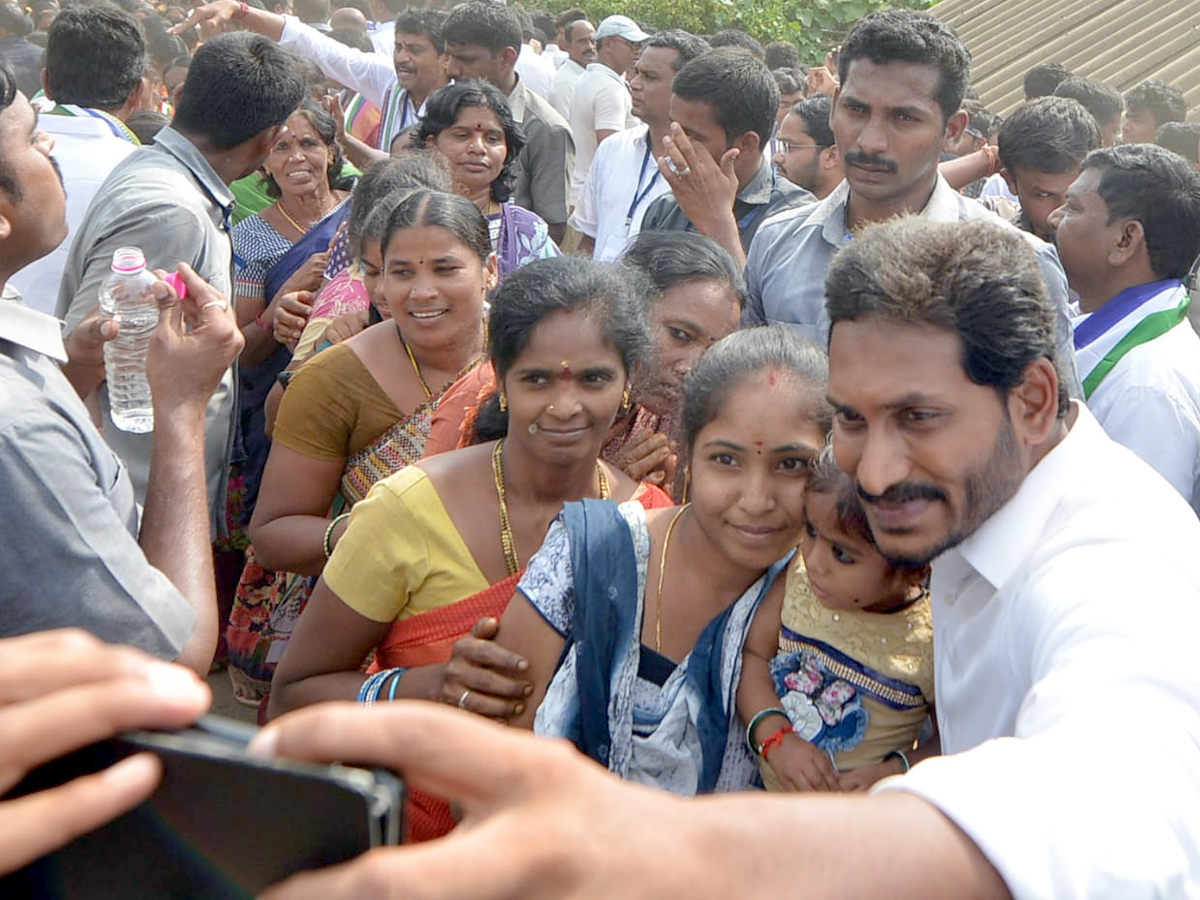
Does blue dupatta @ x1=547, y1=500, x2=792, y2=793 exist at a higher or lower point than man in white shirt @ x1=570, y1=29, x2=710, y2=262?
higher

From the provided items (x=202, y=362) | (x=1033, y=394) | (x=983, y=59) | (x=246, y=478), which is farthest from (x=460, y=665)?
(x=983, y=59)

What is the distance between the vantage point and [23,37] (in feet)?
28.1

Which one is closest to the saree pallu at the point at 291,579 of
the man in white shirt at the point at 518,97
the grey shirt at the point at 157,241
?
the grey shirt at the point at 157,241

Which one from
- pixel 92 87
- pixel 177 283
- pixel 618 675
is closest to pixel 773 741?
pixel 618 675

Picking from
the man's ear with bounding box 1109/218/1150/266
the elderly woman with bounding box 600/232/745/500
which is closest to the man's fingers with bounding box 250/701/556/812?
the elderly woman with bounding box 600/232/745/500

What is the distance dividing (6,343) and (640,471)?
1.44m

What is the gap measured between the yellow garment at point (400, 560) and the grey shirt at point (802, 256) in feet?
4.43

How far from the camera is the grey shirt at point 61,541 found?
5.43 feet

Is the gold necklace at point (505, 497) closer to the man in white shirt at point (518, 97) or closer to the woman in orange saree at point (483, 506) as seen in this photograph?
the woman in orange saree at point (483, 506)

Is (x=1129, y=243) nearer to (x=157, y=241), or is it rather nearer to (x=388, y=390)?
(x=388, y=390)

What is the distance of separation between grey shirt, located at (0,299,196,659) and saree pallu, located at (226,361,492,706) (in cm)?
123

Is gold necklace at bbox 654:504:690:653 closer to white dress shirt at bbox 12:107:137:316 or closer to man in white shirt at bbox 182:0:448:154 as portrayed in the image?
white dress shirt at bbox 12:107:137:316

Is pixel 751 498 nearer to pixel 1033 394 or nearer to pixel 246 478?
pixel 1033 394

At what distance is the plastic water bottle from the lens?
118 inches
